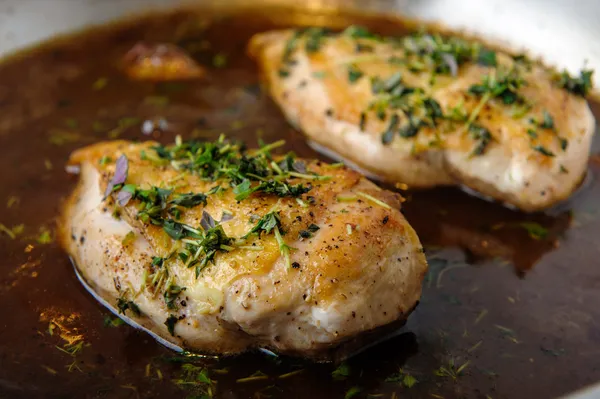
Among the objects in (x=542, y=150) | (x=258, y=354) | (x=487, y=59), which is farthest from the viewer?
(x=487, y=59)

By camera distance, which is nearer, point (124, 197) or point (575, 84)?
point (124, 197)

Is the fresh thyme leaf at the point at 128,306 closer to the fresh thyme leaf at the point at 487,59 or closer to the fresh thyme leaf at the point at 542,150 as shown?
the fresh thyme leaf at the point at 542,150

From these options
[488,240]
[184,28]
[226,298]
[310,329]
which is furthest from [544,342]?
[184,28]

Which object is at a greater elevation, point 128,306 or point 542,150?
point 542,150

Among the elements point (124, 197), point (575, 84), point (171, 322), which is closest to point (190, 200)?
point (124, 197)

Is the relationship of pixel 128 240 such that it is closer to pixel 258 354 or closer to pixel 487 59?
pixel 258 354

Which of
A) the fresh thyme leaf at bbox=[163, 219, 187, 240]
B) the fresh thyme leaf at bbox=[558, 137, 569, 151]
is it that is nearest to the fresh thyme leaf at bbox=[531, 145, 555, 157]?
the fresh thyme leaf at bbox=[558, 137, 569, 151]

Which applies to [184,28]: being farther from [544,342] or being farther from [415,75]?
[544,342]

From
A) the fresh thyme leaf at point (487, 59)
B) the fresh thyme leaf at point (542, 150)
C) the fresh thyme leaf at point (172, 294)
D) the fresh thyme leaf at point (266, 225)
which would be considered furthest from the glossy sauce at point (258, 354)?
the fresh thyme leaf at point (487, 59)
